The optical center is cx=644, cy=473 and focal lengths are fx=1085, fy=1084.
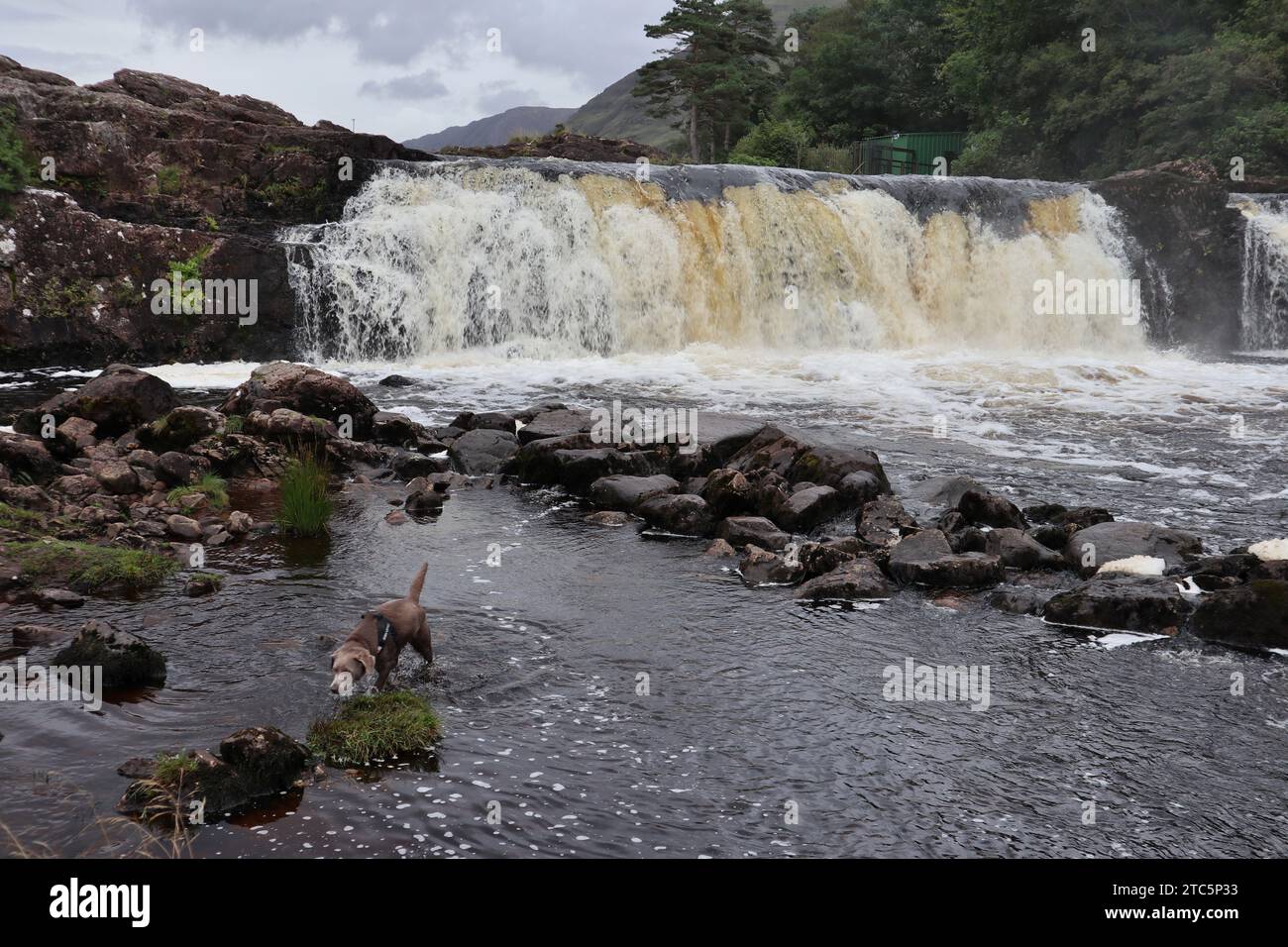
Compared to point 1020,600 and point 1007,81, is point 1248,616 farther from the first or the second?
point 1007,81

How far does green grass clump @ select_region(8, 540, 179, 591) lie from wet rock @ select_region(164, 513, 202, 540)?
0.95 meters

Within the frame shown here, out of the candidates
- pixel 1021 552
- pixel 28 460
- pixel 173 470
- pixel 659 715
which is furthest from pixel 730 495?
pixel 28 460

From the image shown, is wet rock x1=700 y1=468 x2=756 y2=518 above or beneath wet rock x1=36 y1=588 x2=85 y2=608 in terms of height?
above

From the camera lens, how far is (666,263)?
2395 cm

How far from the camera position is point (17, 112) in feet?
68.5

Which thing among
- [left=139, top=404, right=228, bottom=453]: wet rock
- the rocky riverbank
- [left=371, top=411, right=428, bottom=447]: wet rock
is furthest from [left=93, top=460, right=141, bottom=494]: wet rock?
[left=371, top=411, right=428, bottom=447]: wet rock

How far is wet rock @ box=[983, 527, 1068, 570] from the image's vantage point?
10320 millimetres

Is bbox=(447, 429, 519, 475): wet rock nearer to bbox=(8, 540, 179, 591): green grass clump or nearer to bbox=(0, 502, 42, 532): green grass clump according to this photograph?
bbox=(8, 540, 179, 591): green grass clump

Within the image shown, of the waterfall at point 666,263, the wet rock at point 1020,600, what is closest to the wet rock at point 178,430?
the waterfall at point 666,263

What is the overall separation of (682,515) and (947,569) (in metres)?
2.92

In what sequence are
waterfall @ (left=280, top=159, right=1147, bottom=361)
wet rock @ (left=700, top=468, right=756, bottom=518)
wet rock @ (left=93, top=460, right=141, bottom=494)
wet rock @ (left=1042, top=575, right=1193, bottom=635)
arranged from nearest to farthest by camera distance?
wet rock @ (left=1042, top=575, right=1193, bottom=635) → wet rock @ (left=93, top=460, right=141, bottom=494) → wet rock @ (left=700, top=468, right=756, bottom=518) → waterfall @ (left=280, top=159, right=1147, bottom=361)

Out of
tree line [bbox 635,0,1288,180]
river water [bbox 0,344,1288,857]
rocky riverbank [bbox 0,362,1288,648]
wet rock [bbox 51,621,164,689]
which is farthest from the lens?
tree line [bbox 635,0,1288,180]

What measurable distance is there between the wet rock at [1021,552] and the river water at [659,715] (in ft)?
3.72

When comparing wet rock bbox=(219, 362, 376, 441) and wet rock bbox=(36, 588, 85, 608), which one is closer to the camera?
wet rock bbox=(36, 588, 85, 608)
